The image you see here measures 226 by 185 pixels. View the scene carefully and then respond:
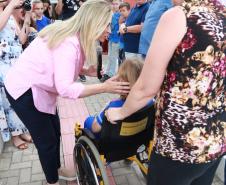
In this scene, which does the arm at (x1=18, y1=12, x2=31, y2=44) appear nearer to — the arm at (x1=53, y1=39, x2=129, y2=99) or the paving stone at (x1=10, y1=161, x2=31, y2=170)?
the paving stone at (x1=10, y1=161, x2=31, y2=170)

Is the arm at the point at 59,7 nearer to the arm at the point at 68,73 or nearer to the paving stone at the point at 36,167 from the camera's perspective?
the paving stone at the point at 36,167

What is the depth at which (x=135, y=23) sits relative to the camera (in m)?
3.66

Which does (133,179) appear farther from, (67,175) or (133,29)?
(133,29)

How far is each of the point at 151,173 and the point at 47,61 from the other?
Result: 89 cm

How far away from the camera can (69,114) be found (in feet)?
12.2

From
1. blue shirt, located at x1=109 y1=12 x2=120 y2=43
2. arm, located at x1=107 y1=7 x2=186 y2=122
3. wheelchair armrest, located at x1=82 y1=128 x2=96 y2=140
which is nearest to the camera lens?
arm, located at x1=107 y1=7 x2=186 y2=122

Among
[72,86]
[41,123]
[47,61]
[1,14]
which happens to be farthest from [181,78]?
[1,14]

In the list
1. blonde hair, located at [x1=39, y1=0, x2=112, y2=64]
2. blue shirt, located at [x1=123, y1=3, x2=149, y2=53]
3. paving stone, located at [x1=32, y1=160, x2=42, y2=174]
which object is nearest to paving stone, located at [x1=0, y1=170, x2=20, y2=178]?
paving stone, located at [x1=32, y1=160, x2=42, y2=174]

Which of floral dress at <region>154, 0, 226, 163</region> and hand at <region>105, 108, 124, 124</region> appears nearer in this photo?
floral dress at <region>154, 0, 226, 163</region>

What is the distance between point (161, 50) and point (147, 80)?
0.14 metres

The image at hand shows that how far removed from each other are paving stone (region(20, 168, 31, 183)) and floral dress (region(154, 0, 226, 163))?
1.64 meters

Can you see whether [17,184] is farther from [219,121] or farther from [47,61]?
[219,121]

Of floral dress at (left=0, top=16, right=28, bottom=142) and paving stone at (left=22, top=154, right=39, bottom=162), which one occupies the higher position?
floral dress at (left=0, top=16, right=28, bottom=142)

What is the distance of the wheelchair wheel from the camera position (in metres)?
1.60
